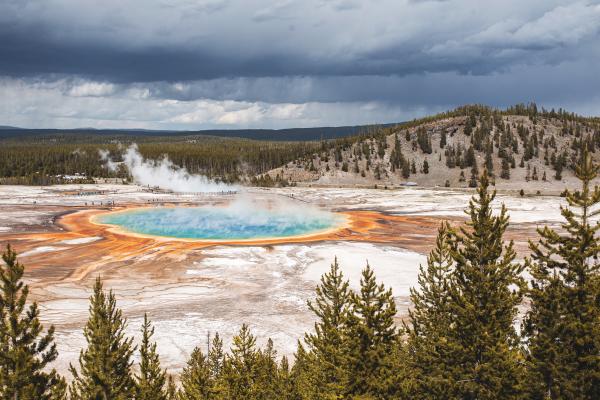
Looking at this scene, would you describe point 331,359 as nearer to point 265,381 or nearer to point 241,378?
point 241,378

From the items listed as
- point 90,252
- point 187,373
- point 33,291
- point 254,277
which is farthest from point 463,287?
point 90,252

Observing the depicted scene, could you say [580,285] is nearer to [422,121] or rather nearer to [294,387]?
[294,387]

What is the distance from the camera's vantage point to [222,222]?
64.6 metres

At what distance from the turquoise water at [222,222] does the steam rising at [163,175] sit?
45.6 m

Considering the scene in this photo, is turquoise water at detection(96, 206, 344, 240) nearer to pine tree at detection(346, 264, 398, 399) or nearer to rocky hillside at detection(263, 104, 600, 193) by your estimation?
pine tree at detection(346, 264, 398, 399)

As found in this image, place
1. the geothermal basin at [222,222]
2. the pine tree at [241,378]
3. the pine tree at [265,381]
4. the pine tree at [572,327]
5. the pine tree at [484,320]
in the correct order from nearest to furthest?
1. the pine tree at [572,327]
2. the pine tree at [484,320]
3. the pine tree at [241,378]
4. the pine tree at [265,381]
5. the geothermal basin at [222,222]

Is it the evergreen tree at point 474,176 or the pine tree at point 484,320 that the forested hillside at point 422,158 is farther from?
the pine tree at point 484,320

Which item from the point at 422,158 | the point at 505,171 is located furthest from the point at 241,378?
the point at 422,158

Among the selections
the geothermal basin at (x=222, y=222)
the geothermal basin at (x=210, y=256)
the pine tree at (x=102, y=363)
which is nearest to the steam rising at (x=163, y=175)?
the geothermal basin at (x=210, y=256)

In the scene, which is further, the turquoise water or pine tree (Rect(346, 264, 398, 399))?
the turquoise water

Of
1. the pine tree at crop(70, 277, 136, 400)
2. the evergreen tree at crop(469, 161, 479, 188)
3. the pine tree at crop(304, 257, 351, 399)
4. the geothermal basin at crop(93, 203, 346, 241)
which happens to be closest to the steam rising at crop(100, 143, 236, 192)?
the geothermal basin at crop(93, 203, 346, 241)

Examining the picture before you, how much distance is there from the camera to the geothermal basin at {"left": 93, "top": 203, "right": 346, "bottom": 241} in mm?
54781

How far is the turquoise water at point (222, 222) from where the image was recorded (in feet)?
181

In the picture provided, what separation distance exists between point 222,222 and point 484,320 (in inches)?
2133
